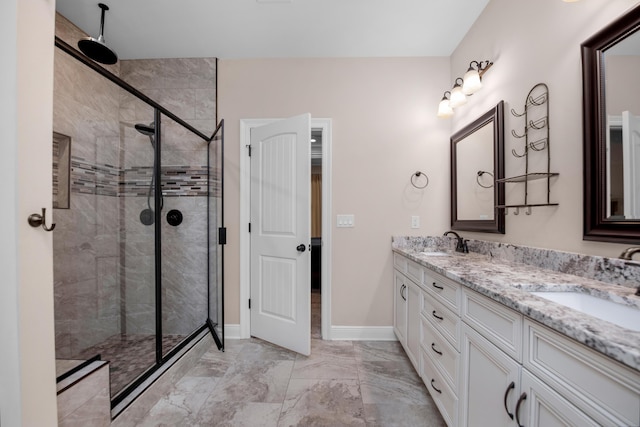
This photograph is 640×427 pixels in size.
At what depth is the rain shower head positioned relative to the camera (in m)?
1.61

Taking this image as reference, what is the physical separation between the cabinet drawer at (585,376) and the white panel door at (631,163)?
27.2 inches

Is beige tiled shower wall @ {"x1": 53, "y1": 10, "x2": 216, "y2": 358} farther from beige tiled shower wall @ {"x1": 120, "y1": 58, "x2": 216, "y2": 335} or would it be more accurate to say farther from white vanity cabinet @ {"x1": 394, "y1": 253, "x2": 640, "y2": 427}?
white vanity cabinet @ {"x1": 394, "y1": 253, "x2": 640, "y2": 427}

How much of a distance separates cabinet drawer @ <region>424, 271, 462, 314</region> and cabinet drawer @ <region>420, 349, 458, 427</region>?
41 centimetres

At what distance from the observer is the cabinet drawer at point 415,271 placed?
1589 millimetres

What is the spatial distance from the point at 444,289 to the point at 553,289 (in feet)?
1.40

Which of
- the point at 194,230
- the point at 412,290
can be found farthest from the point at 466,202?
the point at 194,230

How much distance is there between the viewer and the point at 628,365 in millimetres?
458

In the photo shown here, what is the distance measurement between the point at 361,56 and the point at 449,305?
2262 mm

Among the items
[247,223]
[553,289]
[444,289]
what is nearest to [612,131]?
[553,289]

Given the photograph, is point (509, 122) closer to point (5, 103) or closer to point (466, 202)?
point (466, 202)

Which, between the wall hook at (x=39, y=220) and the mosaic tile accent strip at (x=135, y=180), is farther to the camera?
the mosaic tile accent strip at (x=135, y=180)

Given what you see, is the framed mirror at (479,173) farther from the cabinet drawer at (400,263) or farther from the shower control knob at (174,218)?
the shower control knob at (174,218)

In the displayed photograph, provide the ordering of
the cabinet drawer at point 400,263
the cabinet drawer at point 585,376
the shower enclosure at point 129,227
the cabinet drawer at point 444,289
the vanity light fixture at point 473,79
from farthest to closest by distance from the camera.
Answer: the cabinet drawer at point 400,263 < the shower enclosure at point 129,227 < the vanity light fixture at point 473,79 < the cabinet drawer at point 444,289 < the cabinet drawer at point 585,376

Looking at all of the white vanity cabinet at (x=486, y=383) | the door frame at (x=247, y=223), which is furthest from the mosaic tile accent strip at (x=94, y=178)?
the white vanity cabinet at (x=486, y=383)
